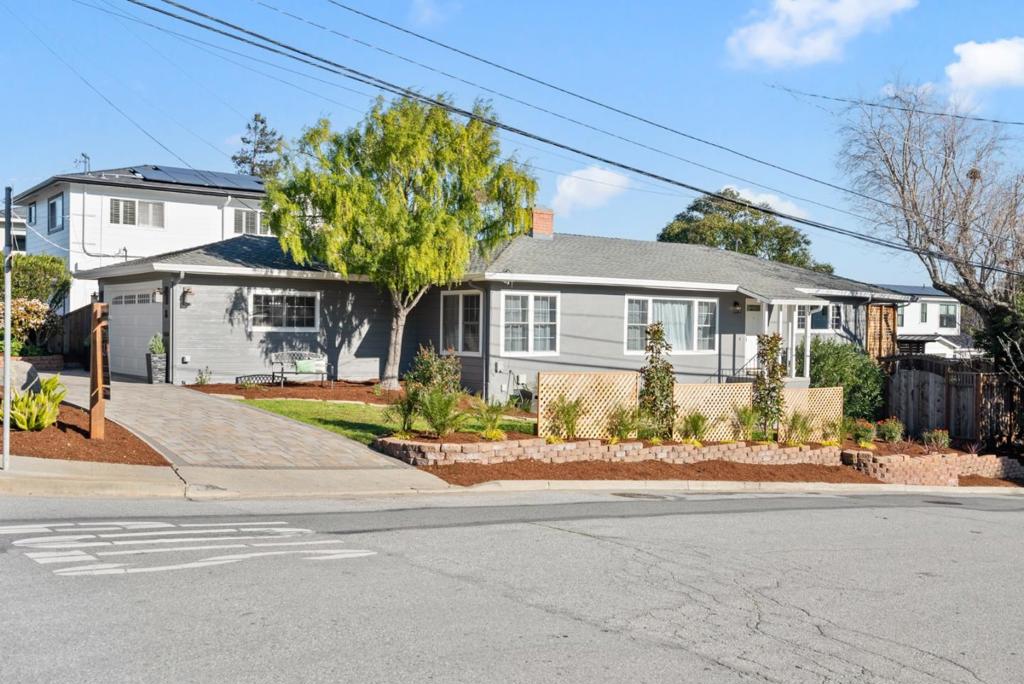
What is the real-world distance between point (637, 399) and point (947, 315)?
50806 millimetres

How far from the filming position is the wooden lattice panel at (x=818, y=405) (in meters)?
21.1

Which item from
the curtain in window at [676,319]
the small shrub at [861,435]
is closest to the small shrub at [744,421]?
the small shrub at [861,435]

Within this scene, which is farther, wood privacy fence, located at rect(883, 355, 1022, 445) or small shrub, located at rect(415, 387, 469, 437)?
wood privacy fence, located at rect(883, 355, 1022, 445)

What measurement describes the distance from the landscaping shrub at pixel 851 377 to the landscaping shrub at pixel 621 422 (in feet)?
38.9

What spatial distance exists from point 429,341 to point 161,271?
7326mm

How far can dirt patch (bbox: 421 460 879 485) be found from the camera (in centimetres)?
1518

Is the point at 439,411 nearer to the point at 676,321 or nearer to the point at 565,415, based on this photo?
the point at 565,415

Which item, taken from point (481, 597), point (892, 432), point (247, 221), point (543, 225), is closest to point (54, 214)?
point (247, 221)

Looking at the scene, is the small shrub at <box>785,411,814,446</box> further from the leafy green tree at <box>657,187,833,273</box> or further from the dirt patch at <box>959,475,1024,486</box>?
the leafy green tree at <box>657,187,833,273</box>

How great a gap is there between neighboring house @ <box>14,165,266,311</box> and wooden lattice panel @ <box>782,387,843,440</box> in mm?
23754

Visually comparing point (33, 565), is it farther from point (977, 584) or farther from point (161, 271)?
point (161, 271)

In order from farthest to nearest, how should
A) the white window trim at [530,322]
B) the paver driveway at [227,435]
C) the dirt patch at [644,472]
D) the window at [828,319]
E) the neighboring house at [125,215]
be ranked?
the neighboring house at [125,215] < the window at [828,319] < the white window trim at [530,322] < the dirt patch at [644,472] < the paver driveway at [227,435]

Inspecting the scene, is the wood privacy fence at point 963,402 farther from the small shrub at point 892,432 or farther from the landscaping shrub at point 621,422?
the landscaping shrub at point 621,422

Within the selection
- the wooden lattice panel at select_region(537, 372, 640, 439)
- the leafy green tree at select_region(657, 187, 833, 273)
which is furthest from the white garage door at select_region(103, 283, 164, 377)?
the leafy green tree at select_region(657, 187, 833, 273)
